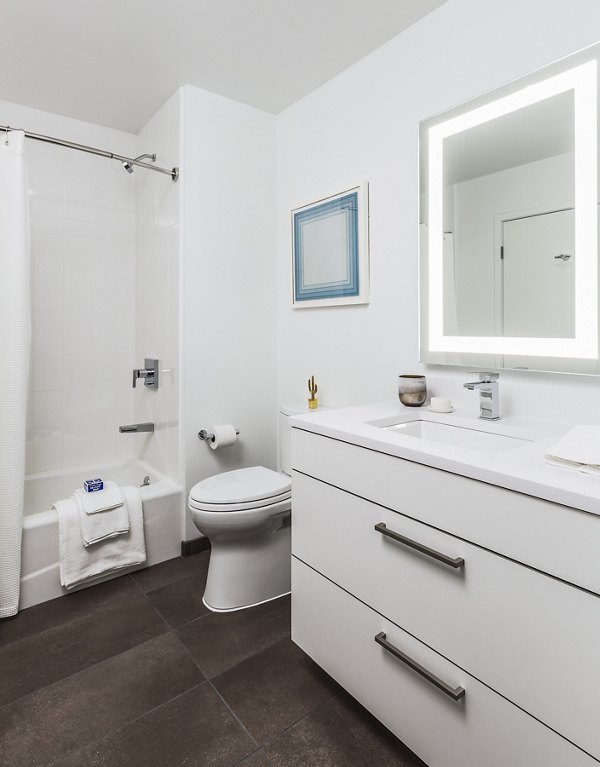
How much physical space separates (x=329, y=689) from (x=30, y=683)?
947 millimetres

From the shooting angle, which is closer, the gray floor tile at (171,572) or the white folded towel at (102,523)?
the white folded towel at (102,523)

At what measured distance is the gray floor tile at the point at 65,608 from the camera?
5.65ft

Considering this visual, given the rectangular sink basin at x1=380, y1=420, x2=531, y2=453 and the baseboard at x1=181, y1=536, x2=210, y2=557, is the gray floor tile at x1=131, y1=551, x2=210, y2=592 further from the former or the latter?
the rectangular sink basin at x1=380, y1=420, x2=531, y2=453

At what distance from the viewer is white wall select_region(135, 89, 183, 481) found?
2303 mm

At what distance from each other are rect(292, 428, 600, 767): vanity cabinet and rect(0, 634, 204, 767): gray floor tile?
46cm

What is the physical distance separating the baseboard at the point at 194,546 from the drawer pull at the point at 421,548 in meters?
1.41

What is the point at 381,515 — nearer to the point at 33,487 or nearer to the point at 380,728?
the point at 380,728

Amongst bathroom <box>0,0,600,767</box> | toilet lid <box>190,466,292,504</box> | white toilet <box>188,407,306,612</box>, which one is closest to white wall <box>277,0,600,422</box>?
bathroom <box>0,0,600,767</box>

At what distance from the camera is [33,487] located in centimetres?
246

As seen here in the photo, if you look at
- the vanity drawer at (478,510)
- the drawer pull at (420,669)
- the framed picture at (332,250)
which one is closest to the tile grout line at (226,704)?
the drawer pull at (420,669)

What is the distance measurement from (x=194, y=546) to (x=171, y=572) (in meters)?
0.19

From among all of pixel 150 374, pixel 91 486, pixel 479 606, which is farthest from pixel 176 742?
pixel 150 374

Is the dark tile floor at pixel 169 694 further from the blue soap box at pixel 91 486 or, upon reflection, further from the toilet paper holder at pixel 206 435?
the toilet paper holder at pixel 206 435

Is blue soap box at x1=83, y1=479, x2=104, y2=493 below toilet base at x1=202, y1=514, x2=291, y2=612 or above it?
above
